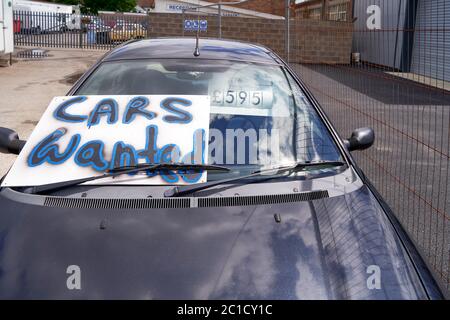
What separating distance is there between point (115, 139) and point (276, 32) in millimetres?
21391

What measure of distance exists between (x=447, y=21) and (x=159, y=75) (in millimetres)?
13191

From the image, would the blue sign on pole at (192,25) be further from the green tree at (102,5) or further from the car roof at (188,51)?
the green tree at (102,5)

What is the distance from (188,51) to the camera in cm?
375

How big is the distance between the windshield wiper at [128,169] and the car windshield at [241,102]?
0.20 ft

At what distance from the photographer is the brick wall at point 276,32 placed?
22.7 meters

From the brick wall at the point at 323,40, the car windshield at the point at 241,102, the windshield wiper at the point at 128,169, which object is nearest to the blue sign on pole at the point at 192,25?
the brick wall at the point at 323,40

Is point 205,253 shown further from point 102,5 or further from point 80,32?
point 102,5

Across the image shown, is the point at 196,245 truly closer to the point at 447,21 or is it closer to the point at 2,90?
the point at 2,90

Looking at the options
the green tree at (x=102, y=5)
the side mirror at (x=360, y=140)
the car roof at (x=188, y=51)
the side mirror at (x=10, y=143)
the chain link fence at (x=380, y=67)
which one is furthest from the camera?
the green tree at (x=102, y=5)

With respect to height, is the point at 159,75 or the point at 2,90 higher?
the point at 159,75

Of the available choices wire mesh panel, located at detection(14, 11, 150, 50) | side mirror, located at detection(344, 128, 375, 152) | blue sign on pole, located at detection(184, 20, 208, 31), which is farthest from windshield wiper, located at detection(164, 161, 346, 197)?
wire mesh panel, located at detection(14, 11, 150, 50)

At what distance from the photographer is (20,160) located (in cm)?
278
